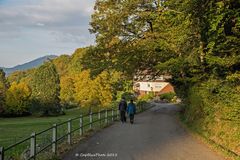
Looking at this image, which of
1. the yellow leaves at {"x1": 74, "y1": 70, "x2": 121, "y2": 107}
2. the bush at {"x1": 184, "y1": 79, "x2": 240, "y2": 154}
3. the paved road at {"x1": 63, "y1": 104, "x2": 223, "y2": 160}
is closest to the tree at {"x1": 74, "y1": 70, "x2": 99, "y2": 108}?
the yellow leaves at {"x1": 74, "y1": 70, "x2": 121, "y2": 107}

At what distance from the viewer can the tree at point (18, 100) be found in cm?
8944

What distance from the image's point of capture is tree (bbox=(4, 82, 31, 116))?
8944 cm

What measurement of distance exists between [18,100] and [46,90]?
8091mm

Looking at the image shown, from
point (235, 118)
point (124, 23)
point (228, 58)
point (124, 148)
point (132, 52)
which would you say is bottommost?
point (124, 148)

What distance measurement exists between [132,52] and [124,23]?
2.51 metres

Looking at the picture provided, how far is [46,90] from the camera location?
96.7 meters

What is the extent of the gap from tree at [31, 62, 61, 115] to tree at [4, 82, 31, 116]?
187cm

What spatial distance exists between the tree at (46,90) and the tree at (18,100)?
6.14 feet

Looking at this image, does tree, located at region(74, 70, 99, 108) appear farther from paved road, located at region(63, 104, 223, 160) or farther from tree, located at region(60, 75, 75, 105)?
paved road, located at region(63, 104, 223, 160)

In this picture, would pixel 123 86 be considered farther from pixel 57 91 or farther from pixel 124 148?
pixel 124 148

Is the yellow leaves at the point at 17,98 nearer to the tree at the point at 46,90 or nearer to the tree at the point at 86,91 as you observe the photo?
the tree at the point at 46,90

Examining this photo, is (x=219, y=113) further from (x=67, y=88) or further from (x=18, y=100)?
(x=18, y=100)

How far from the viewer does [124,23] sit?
33.7m

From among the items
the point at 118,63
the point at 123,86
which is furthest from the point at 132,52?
the point at 123,86
